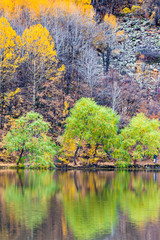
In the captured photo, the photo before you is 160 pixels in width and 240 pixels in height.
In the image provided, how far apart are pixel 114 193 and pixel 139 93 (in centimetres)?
4243

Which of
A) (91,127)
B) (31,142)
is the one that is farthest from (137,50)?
(31,142)

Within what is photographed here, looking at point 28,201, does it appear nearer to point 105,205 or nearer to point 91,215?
point 105,205

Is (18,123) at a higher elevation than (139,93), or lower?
lower

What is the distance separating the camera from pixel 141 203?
19375mm

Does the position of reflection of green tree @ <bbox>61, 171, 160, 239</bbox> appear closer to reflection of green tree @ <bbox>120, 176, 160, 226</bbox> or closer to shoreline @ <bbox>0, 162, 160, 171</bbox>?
reflection of green tree @ <bbox>120, 176, 160, 226</bbox>

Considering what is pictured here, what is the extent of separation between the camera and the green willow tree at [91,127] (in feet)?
142

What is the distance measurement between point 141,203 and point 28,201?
18.8 feet

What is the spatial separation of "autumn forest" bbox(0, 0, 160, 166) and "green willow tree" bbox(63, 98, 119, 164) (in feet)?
0.38

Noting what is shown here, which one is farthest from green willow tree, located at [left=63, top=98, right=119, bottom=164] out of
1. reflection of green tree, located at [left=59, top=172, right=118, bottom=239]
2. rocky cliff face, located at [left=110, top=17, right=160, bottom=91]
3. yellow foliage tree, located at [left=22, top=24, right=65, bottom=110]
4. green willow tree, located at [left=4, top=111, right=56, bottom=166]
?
rocky cliff face, located at [left=110, top=17, right=160, bottom=91]

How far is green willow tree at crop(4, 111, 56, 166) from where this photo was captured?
40.7 metres

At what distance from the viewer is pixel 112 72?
67.7 metres

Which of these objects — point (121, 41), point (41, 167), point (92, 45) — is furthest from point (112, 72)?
point (41, 167)

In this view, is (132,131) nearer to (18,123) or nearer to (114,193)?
(18,123)

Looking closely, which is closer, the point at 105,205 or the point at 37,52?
the point at 105,205
